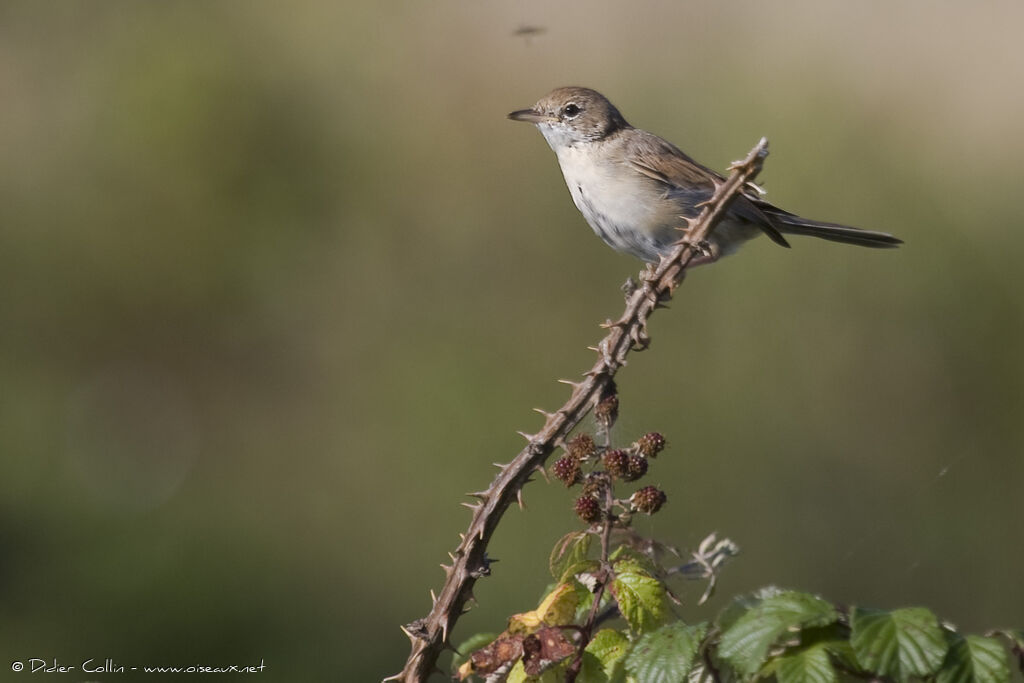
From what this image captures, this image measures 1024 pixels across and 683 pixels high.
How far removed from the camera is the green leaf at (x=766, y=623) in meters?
1.10

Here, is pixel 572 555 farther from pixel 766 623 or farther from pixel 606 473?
pixel 766 623

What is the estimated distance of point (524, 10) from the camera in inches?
207

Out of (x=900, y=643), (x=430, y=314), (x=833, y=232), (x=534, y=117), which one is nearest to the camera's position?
(x=900, y=643)

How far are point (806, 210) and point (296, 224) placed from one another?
227 cm

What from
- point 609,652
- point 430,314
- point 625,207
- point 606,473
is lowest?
point 609,652

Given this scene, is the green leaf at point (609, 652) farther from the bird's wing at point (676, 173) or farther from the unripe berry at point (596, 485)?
the bird's wing at point (676, 173)

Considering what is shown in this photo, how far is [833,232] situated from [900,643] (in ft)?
6.90

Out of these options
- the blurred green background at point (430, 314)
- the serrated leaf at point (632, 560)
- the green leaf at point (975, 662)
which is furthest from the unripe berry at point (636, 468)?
the blurred green background at point (430, 314)

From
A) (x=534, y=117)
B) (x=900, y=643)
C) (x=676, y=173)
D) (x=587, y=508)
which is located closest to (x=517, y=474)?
(x=587, y=508)

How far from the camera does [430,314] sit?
15.7 ft

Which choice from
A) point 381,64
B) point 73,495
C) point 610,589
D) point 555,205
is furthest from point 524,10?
point 610,589

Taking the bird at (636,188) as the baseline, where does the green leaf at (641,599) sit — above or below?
below

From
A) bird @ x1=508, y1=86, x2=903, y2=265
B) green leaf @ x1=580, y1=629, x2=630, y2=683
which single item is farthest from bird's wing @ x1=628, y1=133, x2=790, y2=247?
green leaf @ x1=580, y1=629, x2=630, y2=683

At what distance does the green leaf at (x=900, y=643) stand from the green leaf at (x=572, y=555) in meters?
0.34
